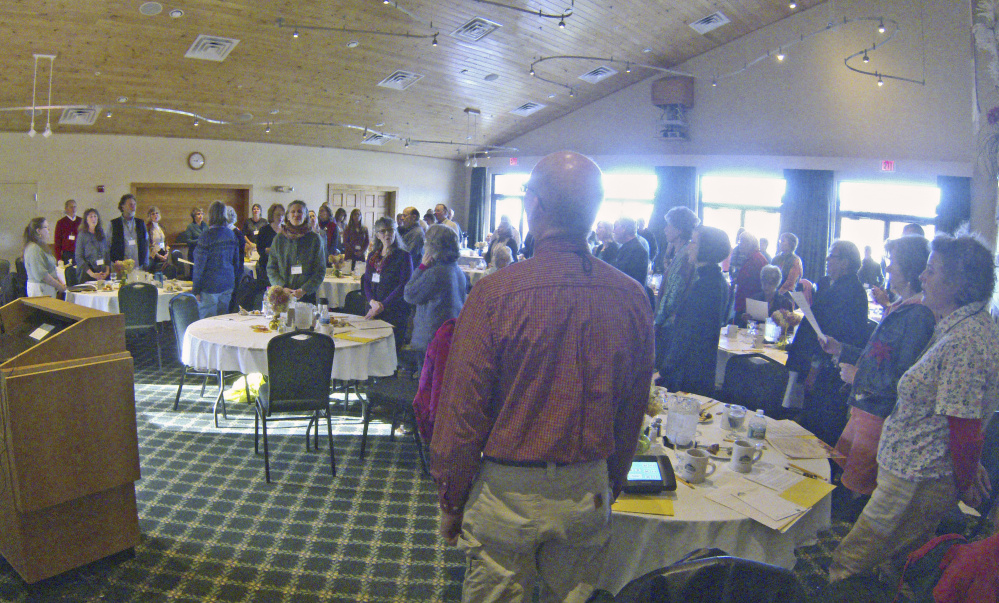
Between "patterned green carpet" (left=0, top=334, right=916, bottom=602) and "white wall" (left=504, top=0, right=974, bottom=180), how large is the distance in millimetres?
8359

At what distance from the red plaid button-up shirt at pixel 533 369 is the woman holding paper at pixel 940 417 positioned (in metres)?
1.34

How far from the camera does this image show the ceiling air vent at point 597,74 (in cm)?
1167

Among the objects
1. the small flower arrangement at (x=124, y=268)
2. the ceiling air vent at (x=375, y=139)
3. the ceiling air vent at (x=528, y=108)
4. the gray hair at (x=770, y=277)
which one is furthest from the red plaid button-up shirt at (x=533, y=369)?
the ceiling air vent at (x=375, y=139)

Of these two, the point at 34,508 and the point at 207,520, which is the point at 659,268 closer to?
the point at 207,520

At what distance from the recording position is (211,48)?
8.37 metres

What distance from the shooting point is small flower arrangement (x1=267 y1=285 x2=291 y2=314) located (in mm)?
4758

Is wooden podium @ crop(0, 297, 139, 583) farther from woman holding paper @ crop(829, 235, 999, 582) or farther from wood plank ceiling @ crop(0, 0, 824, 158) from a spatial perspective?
wood plank ceiling @ crop(0, 0, 824, 158)

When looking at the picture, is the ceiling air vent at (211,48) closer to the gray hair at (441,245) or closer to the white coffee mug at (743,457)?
the gray hair at (441,245)

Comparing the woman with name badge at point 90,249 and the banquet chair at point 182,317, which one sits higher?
the woman with name badge at point 90,249

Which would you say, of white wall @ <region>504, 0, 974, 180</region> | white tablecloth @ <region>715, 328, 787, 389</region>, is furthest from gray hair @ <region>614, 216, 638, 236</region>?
white wall @ <region>504, 0, 974, 180</region>

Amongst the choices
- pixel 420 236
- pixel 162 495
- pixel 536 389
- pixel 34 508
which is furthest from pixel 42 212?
pixel 536 389

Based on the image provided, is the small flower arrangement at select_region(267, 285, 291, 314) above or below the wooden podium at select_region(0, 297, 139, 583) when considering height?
above

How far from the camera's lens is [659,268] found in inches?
401

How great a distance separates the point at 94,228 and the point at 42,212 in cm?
391
